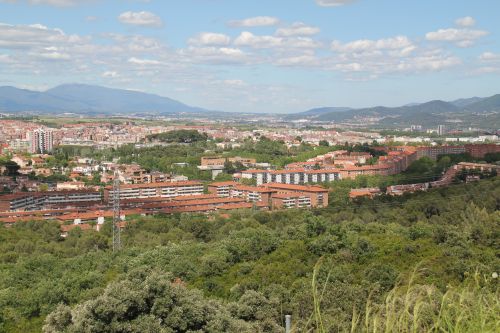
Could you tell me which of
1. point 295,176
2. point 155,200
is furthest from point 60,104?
point 155,200

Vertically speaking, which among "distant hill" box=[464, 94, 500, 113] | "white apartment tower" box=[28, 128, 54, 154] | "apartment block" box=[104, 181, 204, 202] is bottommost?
"apartment block" box=[104, 181, 204, 202]

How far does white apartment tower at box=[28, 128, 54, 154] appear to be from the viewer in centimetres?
3981

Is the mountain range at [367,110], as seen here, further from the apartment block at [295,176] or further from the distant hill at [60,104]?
the apartment block at [295,176]

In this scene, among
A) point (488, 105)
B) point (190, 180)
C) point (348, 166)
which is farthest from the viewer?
point (488, 105)

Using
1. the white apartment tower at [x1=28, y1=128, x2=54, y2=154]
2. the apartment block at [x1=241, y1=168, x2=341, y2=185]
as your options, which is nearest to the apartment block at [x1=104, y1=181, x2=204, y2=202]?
the apartment block at [x1=241, y1=168, x2=341, y2=185]

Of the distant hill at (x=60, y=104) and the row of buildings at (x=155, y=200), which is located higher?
the distant hill at (x=60, y=104)

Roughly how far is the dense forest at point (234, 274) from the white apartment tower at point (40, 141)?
2673 centimetres

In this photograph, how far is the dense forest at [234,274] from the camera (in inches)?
187

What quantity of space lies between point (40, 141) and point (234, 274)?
34.4m

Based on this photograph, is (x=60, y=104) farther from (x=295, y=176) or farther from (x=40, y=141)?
(x=295, y=176)

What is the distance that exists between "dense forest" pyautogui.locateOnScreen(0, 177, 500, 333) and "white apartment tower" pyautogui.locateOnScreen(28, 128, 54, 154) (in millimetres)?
26730

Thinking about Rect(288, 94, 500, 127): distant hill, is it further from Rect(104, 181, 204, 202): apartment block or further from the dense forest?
the dense forest

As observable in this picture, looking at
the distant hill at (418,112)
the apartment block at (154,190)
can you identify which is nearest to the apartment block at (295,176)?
the apartment block at (154,190)

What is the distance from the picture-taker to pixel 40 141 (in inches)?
1588
